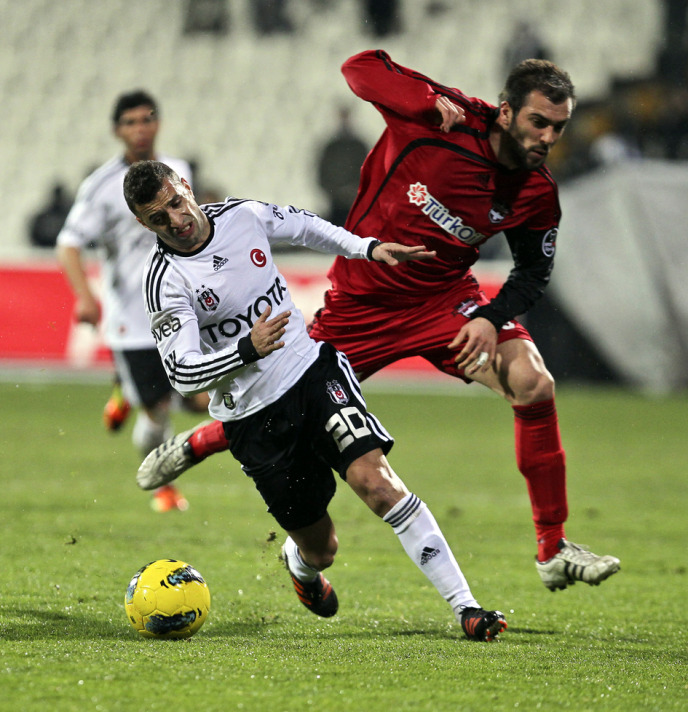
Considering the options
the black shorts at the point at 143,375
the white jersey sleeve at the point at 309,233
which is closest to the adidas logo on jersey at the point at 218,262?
the white jersey sleeve at the point at 309,233

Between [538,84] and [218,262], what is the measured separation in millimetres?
1439

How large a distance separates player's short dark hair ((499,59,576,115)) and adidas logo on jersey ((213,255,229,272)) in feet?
4.35

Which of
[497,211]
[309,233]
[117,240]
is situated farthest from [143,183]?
[117,240]

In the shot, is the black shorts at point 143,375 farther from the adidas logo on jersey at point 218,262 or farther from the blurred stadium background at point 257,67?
the blurred stadium background at point 257,67

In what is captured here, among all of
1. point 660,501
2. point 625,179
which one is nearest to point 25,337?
point 625,179

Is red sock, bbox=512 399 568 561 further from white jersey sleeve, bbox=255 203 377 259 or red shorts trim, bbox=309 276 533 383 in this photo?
white jersey sleeve, bbox=255 203 377 259

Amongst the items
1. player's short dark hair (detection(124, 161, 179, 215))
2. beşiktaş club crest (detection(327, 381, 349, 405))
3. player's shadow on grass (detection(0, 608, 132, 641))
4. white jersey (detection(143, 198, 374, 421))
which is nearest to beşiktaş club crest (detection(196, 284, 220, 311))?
white jersey (detection(143, 198, 374, 421))

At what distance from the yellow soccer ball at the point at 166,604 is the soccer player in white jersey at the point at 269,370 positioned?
48cm

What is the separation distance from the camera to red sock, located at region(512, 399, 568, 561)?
4.95 m

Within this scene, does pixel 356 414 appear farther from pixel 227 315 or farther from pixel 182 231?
pixel 182 231

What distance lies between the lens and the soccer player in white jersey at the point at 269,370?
13.4 ft

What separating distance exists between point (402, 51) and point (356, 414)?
15433mm

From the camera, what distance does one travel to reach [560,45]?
1828cm

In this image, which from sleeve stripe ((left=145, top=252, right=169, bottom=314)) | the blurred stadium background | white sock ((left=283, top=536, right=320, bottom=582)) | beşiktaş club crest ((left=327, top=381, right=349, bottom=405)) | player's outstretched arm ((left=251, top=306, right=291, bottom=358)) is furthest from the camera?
the blurred stadium background
